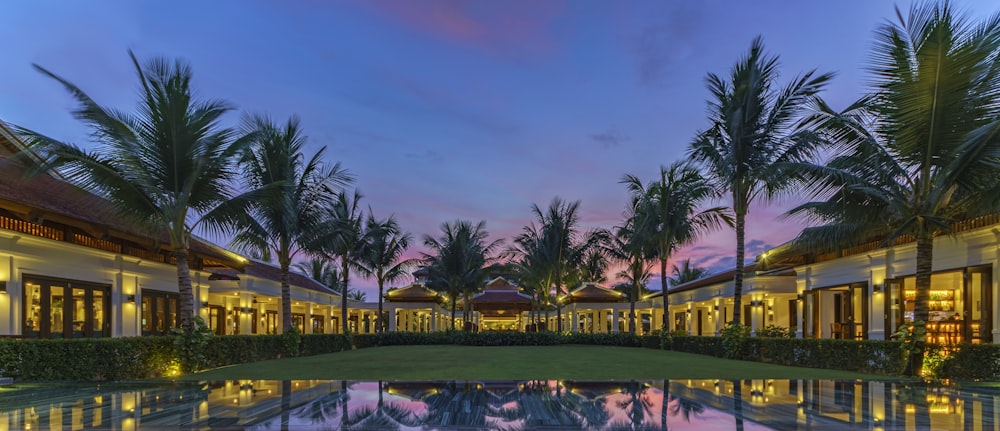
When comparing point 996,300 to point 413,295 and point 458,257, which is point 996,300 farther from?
point 413,295

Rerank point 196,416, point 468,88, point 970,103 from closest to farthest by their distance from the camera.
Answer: point 196,416 → point 970,103 → point 468,88

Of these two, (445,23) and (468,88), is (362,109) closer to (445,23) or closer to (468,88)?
(468,88)

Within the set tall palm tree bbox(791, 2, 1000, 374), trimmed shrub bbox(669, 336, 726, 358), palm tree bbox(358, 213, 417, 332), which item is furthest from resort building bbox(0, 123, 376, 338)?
trimmed shrub bbox(669, 336, 726, 358)

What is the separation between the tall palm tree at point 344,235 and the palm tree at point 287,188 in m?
0.61

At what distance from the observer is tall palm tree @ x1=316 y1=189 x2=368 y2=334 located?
21.1 m

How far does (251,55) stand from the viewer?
54.5 ft

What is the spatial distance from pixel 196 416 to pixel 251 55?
12.0 metres

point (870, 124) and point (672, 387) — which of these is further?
point (870, 124)

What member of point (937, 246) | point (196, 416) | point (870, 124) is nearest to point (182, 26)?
point (196, 416)

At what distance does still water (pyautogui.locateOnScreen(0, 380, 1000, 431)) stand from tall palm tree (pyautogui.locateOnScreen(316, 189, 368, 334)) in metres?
10.6

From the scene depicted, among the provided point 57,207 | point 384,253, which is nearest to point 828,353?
point 57,207

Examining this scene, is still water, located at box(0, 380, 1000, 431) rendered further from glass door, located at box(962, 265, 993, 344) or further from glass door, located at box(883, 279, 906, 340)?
glass door, located at box(883, 279, 906, 340)

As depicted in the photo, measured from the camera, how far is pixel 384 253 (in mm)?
31375

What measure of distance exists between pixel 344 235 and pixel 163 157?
10.6 metres
